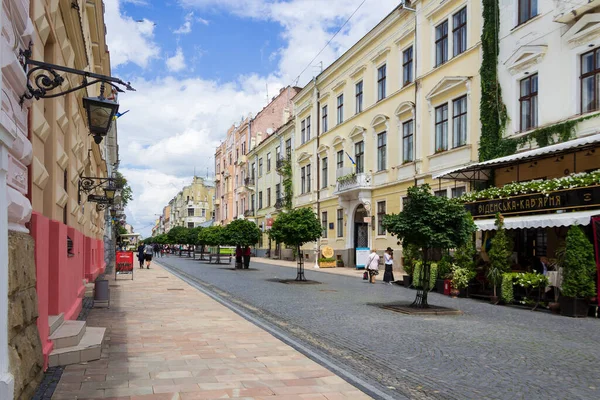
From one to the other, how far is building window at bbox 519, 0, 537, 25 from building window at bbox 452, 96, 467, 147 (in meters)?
4.55

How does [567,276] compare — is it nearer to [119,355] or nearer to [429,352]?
[429,352]

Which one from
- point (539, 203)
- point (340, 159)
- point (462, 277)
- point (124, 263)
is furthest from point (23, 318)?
point (340, 159)

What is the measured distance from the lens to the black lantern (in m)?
7.19

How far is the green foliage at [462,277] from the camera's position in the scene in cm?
1744

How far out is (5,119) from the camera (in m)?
4.43

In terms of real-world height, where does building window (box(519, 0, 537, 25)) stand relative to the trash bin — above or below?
above

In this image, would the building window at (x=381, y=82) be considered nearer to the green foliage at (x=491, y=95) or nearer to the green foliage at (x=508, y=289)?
the green foliage at (x=491, y=95)

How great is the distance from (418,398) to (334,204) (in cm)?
3222

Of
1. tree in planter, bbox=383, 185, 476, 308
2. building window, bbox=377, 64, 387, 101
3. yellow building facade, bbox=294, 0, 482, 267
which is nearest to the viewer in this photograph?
tree in planter, bbox=383, 185, 476, 308

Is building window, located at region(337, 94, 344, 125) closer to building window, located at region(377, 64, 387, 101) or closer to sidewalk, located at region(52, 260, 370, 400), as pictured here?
building window, located at region(377, 64, 387, 101)

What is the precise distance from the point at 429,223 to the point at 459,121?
12.8 m

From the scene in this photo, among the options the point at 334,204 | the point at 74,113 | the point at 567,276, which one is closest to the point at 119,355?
the point at 74,113

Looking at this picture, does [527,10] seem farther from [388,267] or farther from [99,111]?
[99,111]

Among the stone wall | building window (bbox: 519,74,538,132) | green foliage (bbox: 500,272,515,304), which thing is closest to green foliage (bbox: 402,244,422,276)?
green foliage (bbox: 500,272,515,304)
